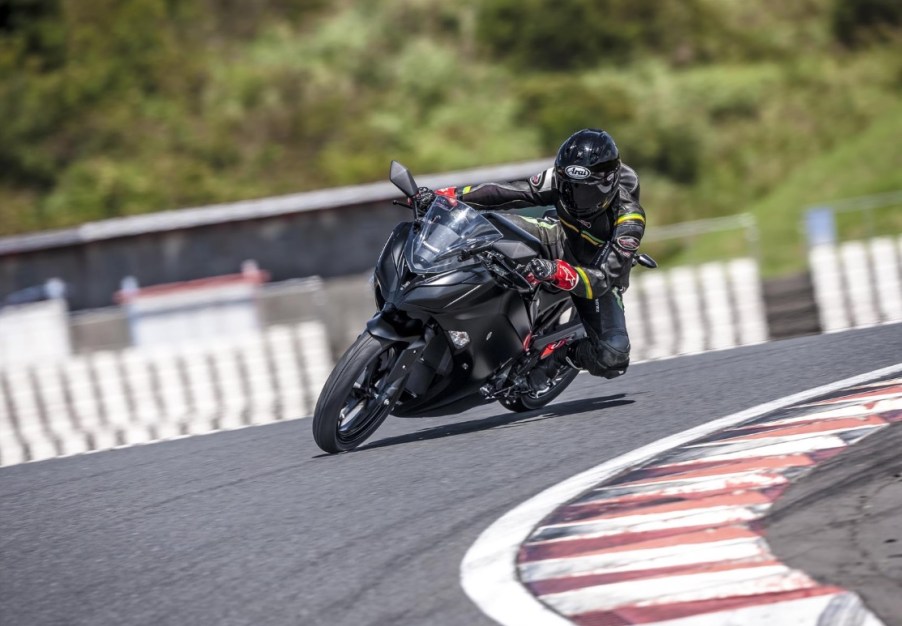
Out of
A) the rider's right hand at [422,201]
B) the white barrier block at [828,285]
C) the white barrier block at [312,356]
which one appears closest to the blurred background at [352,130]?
the white barrier block at [828,285]

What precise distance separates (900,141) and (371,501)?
102ft

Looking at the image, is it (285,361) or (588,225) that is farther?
(285,361)

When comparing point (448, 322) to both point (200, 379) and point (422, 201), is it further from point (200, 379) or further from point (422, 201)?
point (200, 379)

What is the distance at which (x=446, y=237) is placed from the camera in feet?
23.3

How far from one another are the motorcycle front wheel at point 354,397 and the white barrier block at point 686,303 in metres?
6.79

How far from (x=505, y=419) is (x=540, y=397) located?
0.32m

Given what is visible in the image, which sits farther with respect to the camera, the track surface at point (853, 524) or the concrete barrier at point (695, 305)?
the concrete barrier at point (695, 305)

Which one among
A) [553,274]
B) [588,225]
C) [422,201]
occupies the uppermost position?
[422,201]

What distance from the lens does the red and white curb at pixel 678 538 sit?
397cm

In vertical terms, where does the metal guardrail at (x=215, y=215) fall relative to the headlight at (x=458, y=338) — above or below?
above

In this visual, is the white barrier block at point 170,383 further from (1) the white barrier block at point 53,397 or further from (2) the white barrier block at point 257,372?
(1) the white barrier block at point 53,397

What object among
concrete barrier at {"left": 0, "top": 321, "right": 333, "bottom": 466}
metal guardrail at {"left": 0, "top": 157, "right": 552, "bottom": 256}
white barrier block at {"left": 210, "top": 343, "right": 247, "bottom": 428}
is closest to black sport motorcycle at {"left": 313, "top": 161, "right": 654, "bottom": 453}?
concrete barrier at {"left": 0, "top": 321, "right": 333, "bottom": 466}

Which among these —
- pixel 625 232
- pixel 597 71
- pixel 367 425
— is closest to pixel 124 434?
pixel 367 425

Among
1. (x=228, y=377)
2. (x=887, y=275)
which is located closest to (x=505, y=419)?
(x=228, y=377)
